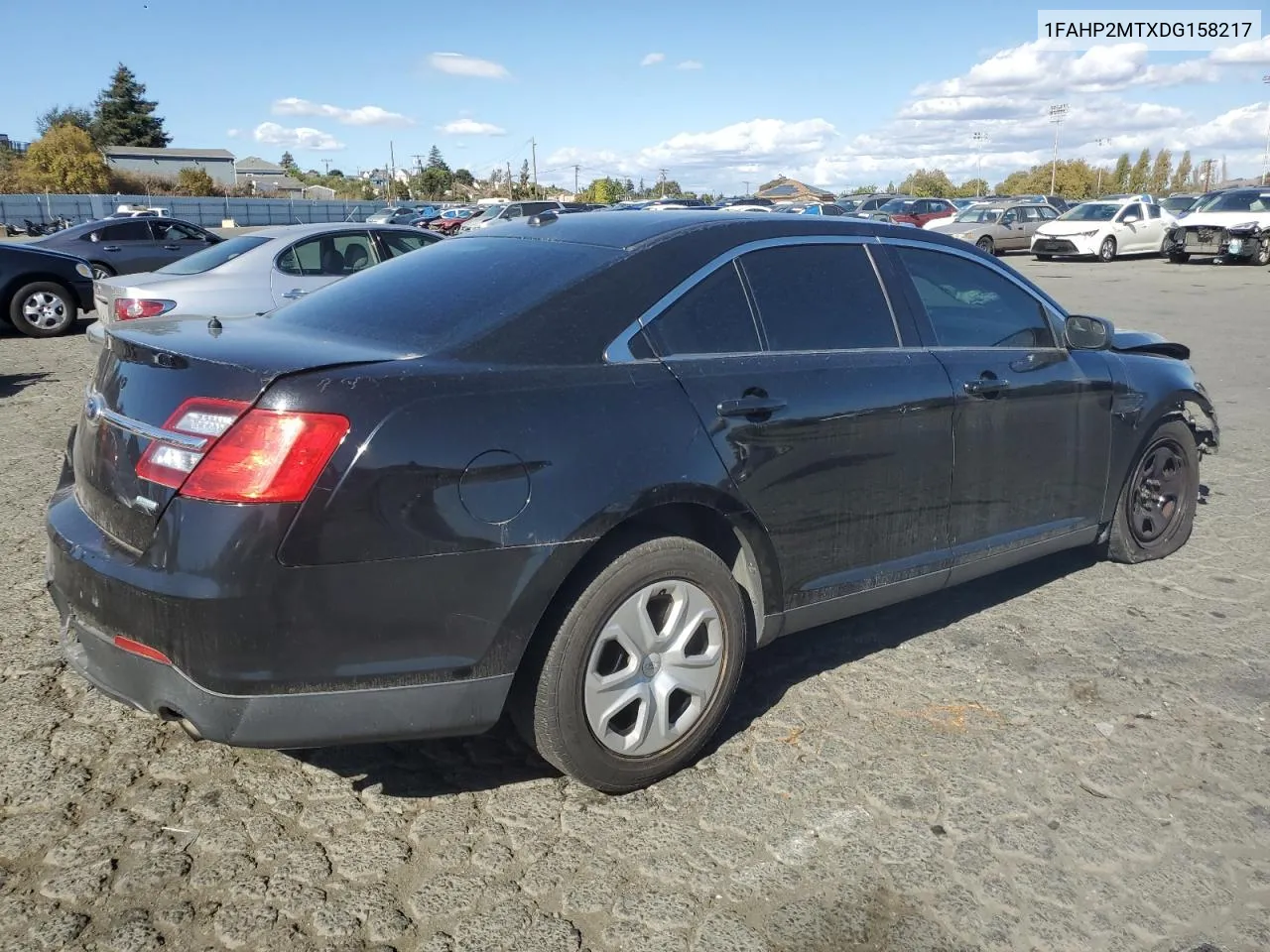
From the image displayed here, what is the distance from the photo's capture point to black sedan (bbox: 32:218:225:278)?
54.4ft

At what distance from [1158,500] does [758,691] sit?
2600 mm

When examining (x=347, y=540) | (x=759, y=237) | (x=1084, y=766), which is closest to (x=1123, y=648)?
(x=1084, y=766)

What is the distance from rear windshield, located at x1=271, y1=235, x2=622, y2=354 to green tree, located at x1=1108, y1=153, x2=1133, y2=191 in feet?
403

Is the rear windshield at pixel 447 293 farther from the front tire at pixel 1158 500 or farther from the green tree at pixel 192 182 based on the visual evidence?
the green tree at pixel 192 182

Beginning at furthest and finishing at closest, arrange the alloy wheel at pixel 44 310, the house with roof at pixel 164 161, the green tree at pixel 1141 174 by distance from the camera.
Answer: the green tree at pixel 1141 174
the house with roof at pixel 164 161
the alloy wheel at pixel 44 310

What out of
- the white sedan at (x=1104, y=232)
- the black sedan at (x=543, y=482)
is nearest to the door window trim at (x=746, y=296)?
the black sedan at (x=543, y=482)

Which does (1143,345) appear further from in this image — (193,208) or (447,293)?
(193,208)

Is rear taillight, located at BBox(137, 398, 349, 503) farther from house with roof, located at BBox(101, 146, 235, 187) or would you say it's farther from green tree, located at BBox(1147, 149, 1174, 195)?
green tree, located at BBox(1147, 149, 1174, 195)

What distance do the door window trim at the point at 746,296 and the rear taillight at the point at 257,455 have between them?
87 centimetres

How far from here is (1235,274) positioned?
2411cm

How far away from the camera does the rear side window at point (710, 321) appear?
3.20 meters

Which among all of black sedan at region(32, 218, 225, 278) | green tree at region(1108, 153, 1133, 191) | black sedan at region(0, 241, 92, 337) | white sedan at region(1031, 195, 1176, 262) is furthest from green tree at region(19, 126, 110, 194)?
green tree at region(1108, 153, 1133, 191)

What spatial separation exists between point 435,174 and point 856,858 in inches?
4240

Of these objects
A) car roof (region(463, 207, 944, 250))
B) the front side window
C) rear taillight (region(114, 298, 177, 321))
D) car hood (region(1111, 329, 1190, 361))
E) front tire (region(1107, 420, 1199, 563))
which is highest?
car roof (region(463, 207, 944, 250))
